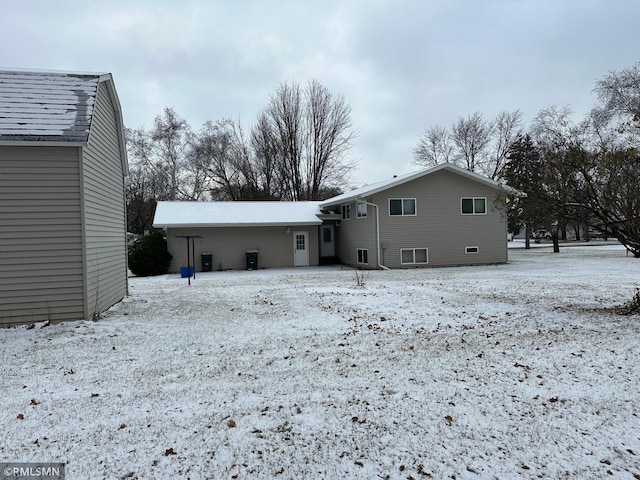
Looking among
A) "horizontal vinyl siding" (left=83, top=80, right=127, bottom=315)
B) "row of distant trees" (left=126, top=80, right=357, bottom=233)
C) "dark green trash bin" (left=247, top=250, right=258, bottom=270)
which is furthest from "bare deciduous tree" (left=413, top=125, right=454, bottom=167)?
"horizontal vinyl siding" (left=83, top=80, right=127, bottom=315)

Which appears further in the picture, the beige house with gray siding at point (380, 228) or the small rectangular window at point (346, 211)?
the small rectangular window at point (346, 211)

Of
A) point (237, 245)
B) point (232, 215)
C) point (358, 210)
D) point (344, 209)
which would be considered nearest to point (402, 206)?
point (358, 210)

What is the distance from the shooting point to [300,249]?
69.6ft

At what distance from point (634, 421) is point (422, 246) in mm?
15863

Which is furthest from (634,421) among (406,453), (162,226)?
(162,226)

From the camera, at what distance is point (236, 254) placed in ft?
66.0

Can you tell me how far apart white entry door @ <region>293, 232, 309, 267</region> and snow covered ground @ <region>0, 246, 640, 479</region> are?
12.8 meters

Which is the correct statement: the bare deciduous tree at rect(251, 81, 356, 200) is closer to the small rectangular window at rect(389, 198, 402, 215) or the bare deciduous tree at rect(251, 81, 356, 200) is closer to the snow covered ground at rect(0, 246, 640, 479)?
the small rectangular window at rect(389, 198, 402, 215)

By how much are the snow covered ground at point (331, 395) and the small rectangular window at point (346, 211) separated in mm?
13063

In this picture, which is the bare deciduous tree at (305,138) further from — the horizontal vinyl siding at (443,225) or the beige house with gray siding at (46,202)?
the beige house with gray siding at (46,202)

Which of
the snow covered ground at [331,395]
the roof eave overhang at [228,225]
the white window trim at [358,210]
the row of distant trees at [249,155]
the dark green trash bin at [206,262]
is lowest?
the snow covered ground at [331,395]

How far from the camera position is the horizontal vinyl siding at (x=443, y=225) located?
18.7m

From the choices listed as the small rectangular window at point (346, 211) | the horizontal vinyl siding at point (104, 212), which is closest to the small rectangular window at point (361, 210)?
the small rectangular window at point (346, 211)

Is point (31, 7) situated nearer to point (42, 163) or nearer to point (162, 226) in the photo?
point (42, 163)
